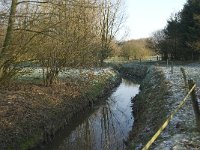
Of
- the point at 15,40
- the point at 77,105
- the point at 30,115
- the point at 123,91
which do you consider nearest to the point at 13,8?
the point at 15,40

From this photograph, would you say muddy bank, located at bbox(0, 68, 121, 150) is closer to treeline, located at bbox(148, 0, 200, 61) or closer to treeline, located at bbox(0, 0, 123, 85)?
treeline, located at bbox(0, 0, 123, 85)

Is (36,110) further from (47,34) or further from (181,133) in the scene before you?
(181,133)

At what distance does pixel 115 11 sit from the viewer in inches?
2222

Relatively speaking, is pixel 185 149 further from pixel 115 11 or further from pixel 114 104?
pixel 115 11

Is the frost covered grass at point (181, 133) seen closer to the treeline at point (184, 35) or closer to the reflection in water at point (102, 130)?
the reflection in water at point (102, 130)

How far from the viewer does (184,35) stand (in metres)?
53.9

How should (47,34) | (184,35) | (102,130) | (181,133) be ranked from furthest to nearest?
1. (184,35)
2. (102,130)
3. (47,34)
4. (181,133)

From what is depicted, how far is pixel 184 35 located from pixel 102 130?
1567 inches

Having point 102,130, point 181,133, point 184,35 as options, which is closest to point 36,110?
point 102,130

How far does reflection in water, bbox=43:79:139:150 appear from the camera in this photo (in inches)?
570

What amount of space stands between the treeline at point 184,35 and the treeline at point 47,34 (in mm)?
25771

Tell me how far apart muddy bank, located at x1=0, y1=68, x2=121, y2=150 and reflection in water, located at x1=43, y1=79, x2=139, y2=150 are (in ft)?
2.43

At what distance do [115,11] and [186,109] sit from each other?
4417 cm

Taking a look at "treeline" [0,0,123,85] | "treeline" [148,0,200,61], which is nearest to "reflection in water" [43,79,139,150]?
"treeline" [0,0,123,85]
